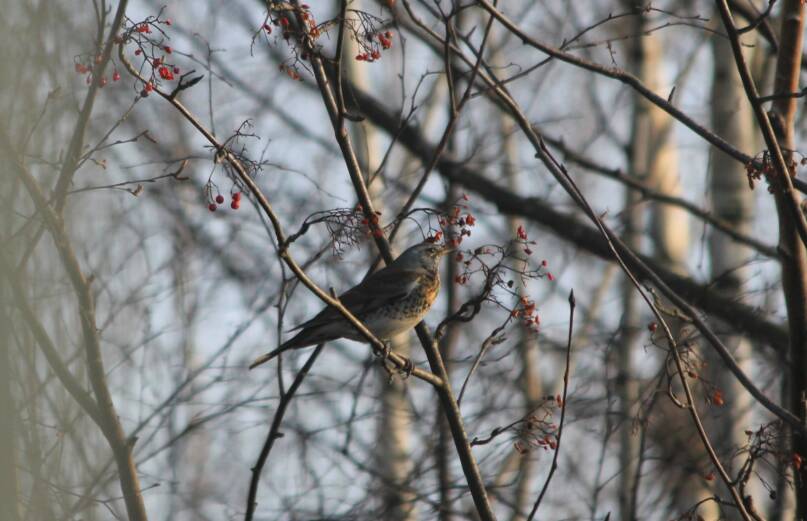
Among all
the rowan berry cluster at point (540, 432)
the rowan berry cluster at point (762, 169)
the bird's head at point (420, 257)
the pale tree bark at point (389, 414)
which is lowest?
the rowan berry cluster at point (540, 432)

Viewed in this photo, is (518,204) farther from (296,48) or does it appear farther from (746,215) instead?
(296,48)

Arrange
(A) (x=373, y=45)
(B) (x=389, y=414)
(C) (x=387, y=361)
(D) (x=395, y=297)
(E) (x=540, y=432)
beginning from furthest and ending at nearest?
(B) (x=389, y=414) → (D) (x=395, y=297) → (C) (x=387, y=361) → (E) (x=540, y=432) → (A) (x=373, y=45)

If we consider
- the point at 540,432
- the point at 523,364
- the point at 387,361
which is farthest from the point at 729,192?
the point at 540,432

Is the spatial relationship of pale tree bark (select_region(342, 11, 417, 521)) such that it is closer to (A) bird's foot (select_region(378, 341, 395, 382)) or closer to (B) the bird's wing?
(B) the bird's wing

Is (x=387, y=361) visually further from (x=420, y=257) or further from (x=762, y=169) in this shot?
(x=762, y=169)

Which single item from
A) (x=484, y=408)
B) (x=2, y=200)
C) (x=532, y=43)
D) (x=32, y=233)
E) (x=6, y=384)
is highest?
(x=484, y=408)

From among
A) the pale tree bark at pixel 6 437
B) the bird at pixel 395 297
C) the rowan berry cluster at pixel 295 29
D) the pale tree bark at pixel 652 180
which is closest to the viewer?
the pale tree bark at pixel 6 437

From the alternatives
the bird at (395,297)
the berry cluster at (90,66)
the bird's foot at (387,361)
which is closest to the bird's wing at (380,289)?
the bird at (395,297)

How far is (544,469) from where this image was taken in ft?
28.5

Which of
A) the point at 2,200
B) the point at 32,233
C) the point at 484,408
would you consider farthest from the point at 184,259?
the point at 2,200

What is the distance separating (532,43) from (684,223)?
6703 mm

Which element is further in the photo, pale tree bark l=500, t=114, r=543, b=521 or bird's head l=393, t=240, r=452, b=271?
pale tree bark l=500, t=114, r=543, b=521

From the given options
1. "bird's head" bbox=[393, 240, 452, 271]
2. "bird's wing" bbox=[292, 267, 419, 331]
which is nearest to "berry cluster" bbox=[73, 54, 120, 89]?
"bird's wing" bbox=[292, 267, 419, 331]

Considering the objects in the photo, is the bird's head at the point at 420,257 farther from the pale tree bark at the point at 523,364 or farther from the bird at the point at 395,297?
the pale tree bark at the point at 523,364
